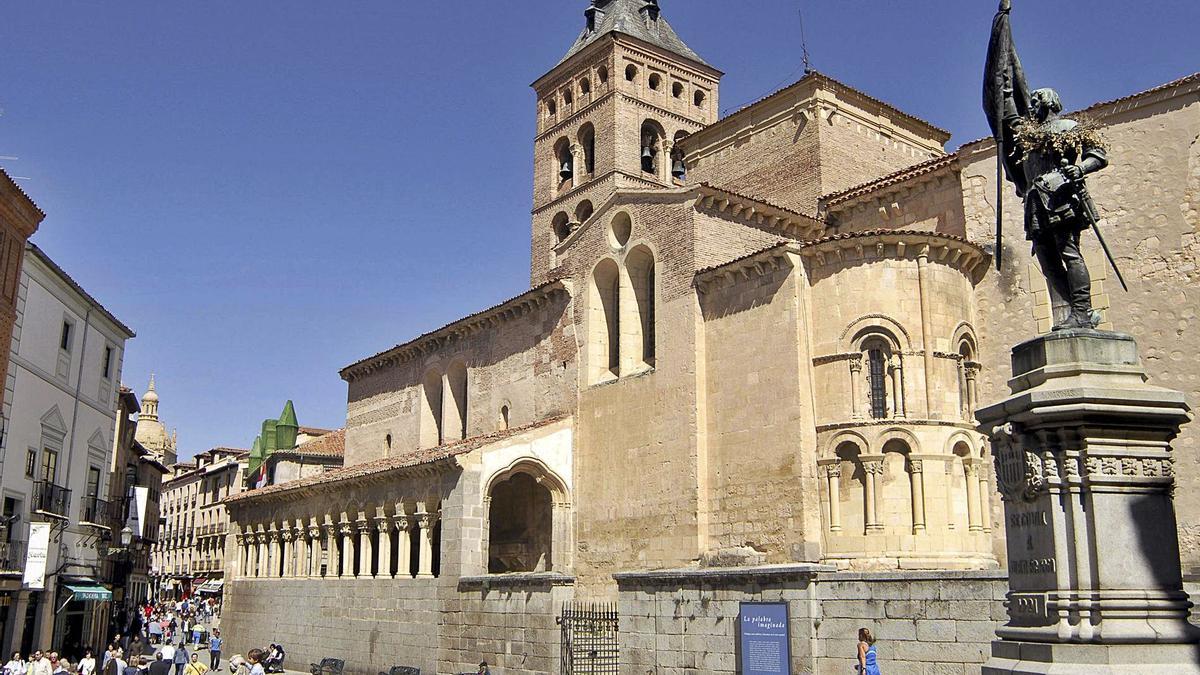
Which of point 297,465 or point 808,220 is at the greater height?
point 808,220

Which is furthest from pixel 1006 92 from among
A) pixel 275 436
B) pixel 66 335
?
pixel 275 436

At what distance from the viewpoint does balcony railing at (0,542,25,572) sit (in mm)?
22031

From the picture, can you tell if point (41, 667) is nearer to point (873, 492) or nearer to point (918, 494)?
point (873, 492)

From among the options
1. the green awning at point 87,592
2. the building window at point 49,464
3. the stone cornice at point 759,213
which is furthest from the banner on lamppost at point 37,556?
the stone cornice at point 759,213

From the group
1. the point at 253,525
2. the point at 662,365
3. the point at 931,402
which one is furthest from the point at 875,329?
the point at 253,525

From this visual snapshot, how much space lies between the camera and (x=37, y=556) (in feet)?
75.7

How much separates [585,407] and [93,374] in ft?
44.1

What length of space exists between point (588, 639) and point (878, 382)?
726cm

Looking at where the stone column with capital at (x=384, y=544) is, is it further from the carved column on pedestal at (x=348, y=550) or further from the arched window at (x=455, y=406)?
the arched window at (x=455, y=406)

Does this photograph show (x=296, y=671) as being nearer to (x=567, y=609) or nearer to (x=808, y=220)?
(x=567, y=609)

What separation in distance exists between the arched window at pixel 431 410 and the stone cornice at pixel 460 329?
1.00 m

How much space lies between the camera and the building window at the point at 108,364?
2929cm

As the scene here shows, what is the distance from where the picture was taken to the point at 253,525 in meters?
35.1

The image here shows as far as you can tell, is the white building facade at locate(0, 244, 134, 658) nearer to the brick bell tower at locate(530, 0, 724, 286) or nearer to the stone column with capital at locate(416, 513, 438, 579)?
the stone column with capital at locate(416, 513, 438, 579)
